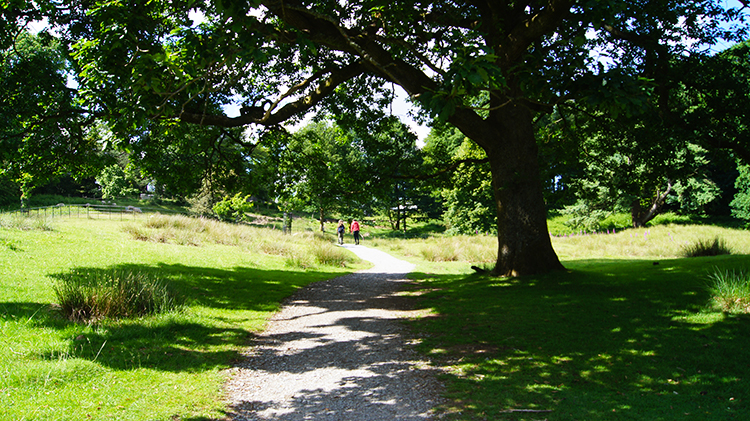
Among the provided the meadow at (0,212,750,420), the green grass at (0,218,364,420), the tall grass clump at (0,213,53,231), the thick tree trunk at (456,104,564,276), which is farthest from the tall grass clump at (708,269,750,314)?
the tall grass clump at (0,213,53,231)

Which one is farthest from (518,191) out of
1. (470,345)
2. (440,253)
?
(440,253)

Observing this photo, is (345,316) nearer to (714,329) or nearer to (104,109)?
(714,329)

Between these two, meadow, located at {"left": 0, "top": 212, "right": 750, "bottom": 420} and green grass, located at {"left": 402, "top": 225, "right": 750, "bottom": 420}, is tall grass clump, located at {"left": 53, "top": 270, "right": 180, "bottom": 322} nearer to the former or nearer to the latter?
meadow, located at {"left": 0, "top": 212, "right": 750, "bottom": 420}

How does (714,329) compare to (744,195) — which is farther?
(744,195)

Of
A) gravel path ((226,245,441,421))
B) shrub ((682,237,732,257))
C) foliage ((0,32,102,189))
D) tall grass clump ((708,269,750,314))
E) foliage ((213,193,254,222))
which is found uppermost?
foliage ((0,32,102,189))

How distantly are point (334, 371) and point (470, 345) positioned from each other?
6.79 feet

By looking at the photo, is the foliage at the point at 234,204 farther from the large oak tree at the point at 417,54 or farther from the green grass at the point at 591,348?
the green grass at the point at 591,348

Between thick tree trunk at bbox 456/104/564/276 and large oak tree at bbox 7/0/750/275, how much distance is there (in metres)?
0.03

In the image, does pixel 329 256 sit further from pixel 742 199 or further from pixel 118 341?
pixel 742 199

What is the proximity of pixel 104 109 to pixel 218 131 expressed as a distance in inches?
151

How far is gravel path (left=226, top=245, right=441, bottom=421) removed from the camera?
412cm

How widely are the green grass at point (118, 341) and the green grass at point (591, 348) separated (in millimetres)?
2903

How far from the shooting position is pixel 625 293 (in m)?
7.84

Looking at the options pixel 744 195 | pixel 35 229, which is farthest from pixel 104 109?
pixel 744 195
